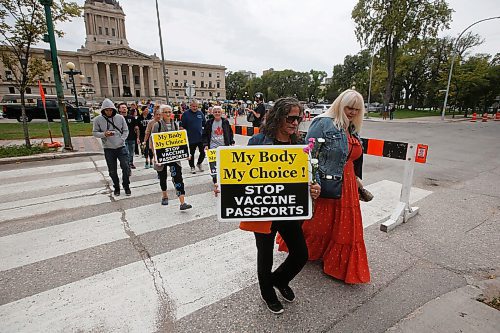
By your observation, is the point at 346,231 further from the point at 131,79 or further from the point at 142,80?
the point at 142,80

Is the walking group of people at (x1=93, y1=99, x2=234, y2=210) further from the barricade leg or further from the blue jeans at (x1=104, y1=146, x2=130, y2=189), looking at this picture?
the barricade leg

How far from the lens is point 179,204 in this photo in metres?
5.07

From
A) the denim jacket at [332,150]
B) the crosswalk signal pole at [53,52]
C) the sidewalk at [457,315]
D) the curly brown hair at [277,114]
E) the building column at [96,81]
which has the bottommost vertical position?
the sidewalk at [457,315]

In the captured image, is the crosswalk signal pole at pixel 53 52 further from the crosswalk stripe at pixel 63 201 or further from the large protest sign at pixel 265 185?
the large protest sign at pixel 265 185

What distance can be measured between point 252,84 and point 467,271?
113 metres

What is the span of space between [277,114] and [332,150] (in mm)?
688

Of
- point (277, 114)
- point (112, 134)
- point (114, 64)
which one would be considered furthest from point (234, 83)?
point (277, 114)

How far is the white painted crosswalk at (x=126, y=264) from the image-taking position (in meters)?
2.41

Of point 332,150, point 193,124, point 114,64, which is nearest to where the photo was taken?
point 332,150

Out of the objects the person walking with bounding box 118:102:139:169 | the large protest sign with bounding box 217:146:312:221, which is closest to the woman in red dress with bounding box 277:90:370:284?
the large protest sign with bounding box 217:146:312:221

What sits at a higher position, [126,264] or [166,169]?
[166,169]

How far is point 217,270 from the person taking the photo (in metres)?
3.03

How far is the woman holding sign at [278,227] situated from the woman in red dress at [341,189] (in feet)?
1.38

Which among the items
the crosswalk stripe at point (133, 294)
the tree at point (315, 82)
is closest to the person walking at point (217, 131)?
the crosswalk stripe at point (133, 294)
